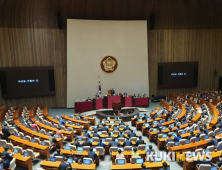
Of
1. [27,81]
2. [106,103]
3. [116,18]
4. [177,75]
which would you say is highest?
[116,18]

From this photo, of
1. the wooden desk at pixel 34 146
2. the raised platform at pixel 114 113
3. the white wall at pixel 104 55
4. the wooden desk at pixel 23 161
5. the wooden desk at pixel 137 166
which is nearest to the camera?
the wooden desk at pixel 137 166

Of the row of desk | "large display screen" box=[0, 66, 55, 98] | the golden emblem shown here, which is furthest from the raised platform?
"large display screen" box=[0, 66, 55, 98]

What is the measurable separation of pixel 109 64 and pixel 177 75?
6794mm

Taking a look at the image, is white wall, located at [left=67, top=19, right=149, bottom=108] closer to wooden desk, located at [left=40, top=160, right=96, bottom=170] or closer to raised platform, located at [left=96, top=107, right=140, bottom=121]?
raised platform, located at [left=96, top=107, right=140, bottom=121]

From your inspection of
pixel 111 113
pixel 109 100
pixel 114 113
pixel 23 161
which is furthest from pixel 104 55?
pixel 23 161

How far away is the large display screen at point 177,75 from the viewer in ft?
62.9

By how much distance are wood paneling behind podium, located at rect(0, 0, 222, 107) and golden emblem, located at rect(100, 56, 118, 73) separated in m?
3.36

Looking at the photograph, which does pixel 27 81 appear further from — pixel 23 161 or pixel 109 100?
pixel 23 161

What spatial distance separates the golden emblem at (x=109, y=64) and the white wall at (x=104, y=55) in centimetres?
29

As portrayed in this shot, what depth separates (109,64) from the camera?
58.2 feet

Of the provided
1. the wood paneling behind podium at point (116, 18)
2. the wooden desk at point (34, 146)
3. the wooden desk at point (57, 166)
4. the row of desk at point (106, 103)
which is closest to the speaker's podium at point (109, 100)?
the row of desk at point (106, 103)

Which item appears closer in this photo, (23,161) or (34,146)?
(23,161)

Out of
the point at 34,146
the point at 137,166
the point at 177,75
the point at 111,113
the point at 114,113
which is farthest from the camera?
the point at 177,75

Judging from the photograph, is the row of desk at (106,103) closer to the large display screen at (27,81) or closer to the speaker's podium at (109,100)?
the speaker's podium at (109,100)
